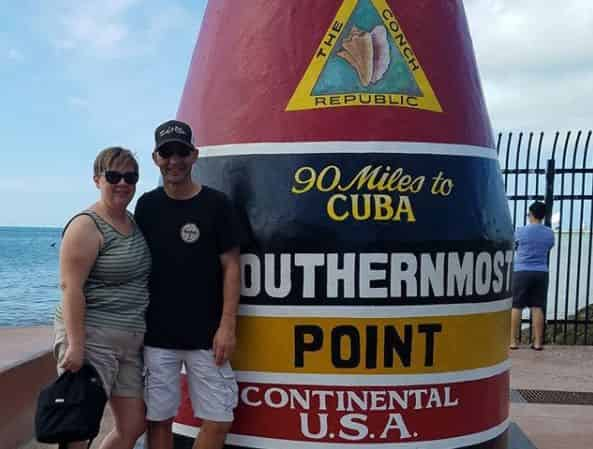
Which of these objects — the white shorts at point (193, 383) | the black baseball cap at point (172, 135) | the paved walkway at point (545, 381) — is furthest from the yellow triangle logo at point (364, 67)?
the paved walkway at point (545, 381)

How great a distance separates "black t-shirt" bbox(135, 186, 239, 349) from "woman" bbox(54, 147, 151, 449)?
10cm

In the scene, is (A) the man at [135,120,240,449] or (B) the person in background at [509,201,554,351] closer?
(A) the man at [135,120,240,449]

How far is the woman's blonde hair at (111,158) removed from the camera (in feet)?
9.91

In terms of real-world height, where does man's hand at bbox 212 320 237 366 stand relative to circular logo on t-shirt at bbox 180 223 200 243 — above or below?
below

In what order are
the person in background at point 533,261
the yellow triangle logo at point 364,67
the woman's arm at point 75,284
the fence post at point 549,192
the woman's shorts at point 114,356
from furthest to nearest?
the fence post at point 549,192
the person in background at point 533,261
the yellow triangle logo at point 364,67
the woman's shorts at point 114,356
the woman's arm at point 75,284

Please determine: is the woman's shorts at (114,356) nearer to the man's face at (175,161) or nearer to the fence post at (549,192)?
the man's face at (175,161)

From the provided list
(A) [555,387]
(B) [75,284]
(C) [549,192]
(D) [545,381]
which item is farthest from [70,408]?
(C) [549,192]

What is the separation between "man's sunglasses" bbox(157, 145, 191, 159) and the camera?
297 cm

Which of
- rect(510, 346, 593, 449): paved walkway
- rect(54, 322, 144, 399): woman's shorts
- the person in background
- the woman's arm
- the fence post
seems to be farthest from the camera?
the fence post

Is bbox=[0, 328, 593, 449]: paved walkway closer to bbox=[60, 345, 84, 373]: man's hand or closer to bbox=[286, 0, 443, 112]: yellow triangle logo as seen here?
bbox=[60, 345, 84, 373]: man's hand

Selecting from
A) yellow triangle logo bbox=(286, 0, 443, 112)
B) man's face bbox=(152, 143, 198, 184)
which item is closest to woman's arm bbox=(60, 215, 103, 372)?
man's face bbox=(152, 143, 198, 184)

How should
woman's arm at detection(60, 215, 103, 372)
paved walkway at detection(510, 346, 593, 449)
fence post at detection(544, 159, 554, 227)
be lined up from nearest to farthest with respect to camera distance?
woman's arm at detection(60, 215, 103, 372) < paved walkway at detection(510, 346, 593, 449) < fence post at detection(544, 159, 554, 227)

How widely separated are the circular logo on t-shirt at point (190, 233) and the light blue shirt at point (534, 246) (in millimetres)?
6283

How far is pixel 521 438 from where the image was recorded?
16.2ft
